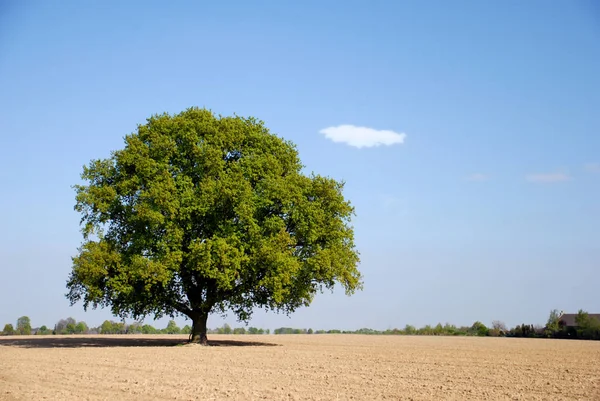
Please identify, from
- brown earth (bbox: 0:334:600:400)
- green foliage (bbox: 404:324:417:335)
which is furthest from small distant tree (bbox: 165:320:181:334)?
brown earth (bbox: 0:334:600:400)

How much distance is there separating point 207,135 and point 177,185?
4055mm

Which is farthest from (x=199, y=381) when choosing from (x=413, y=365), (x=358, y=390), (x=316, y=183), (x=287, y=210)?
(x=316, y=183)

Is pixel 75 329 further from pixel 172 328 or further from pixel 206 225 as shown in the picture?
pixel 206 225

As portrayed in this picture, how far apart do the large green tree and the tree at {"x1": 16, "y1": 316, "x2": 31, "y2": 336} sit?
52039mm

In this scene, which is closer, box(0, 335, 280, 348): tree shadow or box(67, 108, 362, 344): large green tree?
box(67, 108, 362, 344): large green tree

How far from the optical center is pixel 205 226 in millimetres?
40594

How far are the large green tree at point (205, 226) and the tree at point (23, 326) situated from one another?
52.0 meters

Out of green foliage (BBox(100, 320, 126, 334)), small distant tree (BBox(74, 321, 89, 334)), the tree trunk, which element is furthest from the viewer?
small distant tree (BBox(74, 321, 89, 334))

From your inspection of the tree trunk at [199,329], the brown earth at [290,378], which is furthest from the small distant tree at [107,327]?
the brown earth at [290,378]

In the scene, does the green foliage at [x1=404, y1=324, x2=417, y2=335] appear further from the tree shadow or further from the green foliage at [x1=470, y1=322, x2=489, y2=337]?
the tree shadow

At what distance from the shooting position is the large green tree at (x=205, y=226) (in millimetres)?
38281

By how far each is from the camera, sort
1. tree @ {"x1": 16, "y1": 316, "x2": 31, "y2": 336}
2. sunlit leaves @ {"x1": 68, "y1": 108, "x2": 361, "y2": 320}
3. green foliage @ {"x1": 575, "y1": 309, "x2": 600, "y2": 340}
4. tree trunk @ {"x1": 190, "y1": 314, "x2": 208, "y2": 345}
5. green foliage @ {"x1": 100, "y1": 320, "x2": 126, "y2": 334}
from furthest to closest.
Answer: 1. green foliage @ {"x1": 100, "y1": 320, "x2": 126, "y2": 334}
2. tree @ {"x1": 16, "y1": 316, "x2": 31, "y2": 336}
3. green foliage @ {"x1": 575, "y1": 309, "x2": 600, "y2": 340}
4. tree trunk @ {"x1": 190, "y1": 314, "x2": 208, "y2": 345}
5. sunlit leaves @ {"x1": 68, "y1": 108, "x2": 361, "y2": 320}

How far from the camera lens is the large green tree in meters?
38.3

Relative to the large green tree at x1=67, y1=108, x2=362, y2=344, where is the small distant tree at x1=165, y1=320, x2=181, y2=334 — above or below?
below
